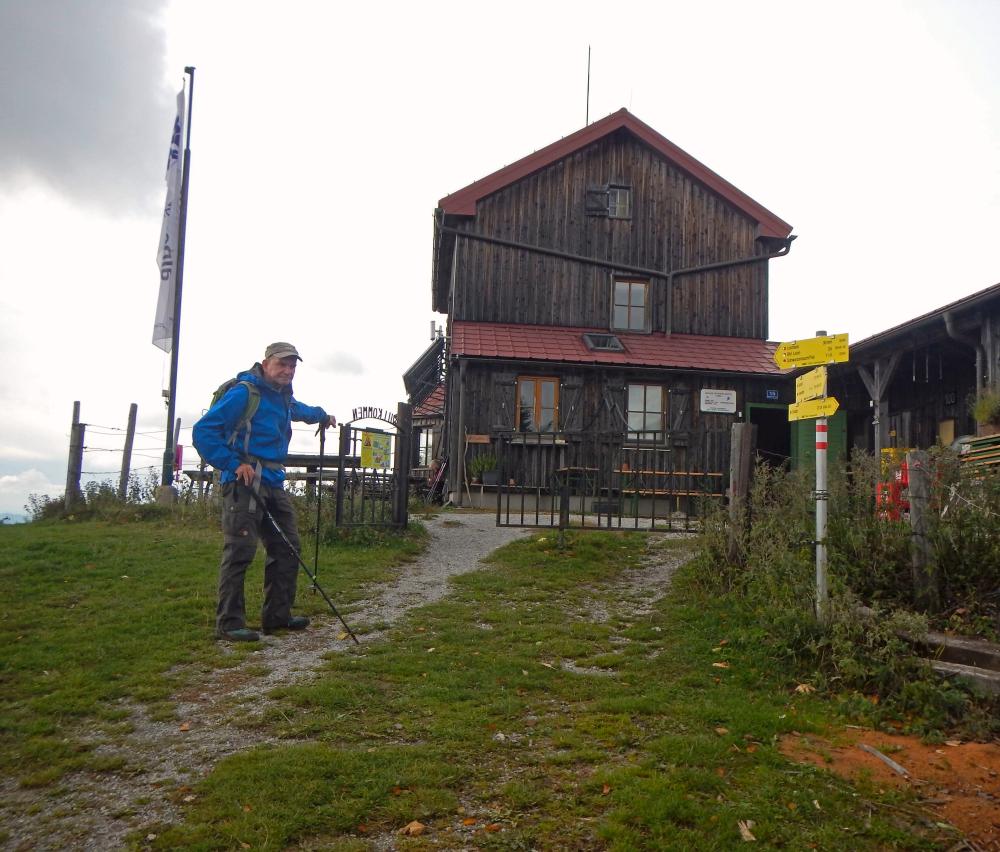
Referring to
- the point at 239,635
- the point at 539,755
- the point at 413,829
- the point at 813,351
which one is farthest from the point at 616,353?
the point at 413,829

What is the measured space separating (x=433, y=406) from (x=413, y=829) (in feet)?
81.3

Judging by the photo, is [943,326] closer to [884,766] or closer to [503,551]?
[503,551]

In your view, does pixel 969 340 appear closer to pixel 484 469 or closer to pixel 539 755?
pixel 484 469

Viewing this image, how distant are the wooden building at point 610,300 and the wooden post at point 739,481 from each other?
9022mm

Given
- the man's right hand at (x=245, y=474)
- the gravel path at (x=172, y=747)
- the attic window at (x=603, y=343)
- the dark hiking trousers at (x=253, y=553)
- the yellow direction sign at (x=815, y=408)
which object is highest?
the attic window at (x=603, y=343)

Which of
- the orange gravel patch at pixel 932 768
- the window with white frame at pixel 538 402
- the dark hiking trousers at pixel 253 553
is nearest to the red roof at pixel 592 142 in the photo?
the window with white frame at pixel 538 402

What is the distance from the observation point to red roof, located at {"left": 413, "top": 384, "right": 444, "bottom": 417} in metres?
26.8

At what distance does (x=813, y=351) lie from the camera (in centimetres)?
613

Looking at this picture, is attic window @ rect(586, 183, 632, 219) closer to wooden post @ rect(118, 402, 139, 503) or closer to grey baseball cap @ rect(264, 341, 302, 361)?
wooden post @ rect(118, 402, 139, 503)

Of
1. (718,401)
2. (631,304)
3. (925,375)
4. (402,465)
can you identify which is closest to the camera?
(402,465)

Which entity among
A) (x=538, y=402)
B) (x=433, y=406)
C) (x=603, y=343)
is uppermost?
(x=603, y=343)

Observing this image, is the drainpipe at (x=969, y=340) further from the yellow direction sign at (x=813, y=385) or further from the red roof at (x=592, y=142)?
the red roof at (x=592, y=142)

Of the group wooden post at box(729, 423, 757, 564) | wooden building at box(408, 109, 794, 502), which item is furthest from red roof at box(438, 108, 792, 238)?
wooden post at box(729, 423, 757, 564)

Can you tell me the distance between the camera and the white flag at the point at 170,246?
15.9 m
